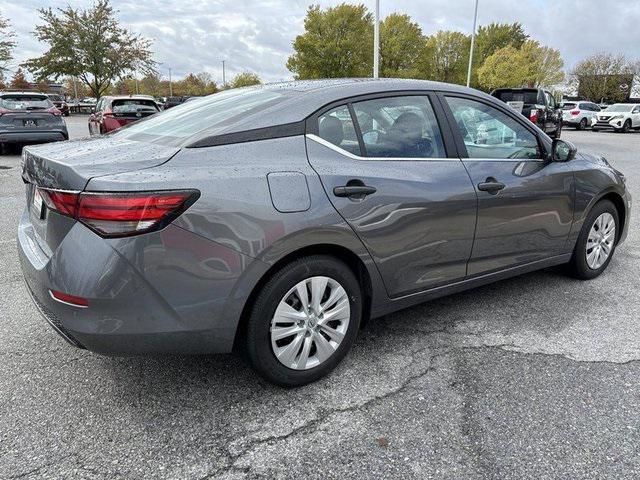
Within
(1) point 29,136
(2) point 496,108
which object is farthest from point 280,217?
(1) point 29,136

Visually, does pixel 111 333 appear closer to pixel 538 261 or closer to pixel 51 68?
pixel 538 261

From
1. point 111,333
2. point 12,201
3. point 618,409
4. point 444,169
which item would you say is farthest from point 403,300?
point 12,201

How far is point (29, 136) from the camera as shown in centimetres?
1225

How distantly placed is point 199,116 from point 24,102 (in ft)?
38.8

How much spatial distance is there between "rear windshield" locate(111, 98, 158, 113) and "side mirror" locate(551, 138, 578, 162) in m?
12.4

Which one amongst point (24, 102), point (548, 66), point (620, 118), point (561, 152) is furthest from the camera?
point (548, 66)

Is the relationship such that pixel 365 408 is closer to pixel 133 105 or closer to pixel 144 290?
pixel 144 290

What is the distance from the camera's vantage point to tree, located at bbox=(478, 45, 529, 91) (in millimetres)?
→ 50156

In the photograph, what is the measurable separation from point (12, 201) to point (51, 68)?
1420 inches

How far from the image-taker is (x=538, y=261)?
3.74 metres

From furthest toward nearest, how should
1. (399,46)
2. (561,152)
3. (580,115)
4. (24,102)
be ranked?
(399,46), (580,115), (24,102), (561,152)

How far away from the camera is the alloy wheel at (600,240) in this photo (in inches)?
163

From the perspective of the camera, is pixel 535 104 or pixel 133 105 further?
pixel 535 104

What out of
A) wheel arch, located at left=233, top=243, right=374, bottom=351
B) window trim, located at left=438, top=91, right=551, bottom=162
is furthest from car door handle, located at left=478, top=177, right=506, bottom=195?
wheel arch, located at left=233, top=243, right=374, bottom=351
